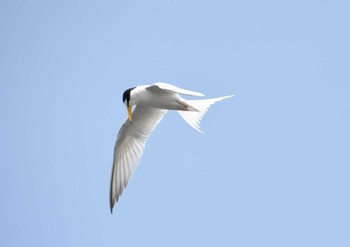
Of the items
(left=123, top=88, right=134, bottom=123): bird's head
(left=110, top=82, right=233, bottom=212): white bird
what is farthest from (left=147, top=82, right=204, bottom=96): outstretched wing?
(left=123, top=88, right=134, bottom=123): bird's head

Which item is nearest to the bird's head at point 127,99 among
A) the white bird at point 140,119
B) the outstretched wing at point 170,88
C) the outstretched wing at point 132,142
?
the white bird at point 140,119

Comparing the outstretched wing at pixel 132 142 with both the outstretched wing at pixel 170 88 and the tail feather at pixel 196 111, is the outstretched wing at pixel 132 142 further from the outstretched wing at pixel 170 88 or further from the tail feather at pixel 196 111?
the outstretched wing at pixel 170 88

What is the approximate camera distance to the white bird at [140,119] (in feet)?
32.3

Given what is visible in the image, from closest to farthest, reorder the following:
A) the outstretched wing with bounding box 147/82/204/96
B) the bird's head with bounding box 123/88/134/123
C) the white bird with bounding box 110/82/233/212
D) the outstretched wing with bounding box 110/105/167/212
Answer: the outstretched wing with bounding box 147/82/204/96 < the white bird with bounding box 110/82/233/212 < the bird's head with bounding box 123/88/134/123 < the outstretched wing with bounding box 110/105/167/212

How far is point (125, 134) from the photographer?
37.8 feet

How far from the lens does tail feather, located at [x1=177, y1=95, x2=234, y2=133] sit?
9.95 m

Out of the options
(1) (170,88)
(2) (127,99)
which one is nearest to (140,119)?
(2) (127,99)

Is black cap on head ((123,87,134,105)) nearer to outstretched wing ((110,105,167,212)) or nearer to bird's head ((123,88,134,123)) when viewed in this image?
bird's head ((123,88,134,123))

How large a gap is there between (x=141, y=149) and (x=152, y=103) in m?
1.84

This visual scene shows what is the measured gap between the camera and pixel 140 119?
37.8ft

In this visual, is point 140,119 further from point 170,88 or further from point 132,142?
point 170,88

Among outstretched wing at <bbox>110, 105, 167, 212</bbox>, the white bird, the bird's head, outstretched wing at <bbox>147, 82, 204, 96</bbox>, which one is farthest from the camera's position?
outstretched wing at <bbox>110, 105, 167, 212</bbox>

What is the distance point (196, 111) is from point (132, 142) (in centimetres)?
194

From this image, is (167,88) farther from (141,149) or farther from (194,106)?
(141,149)
